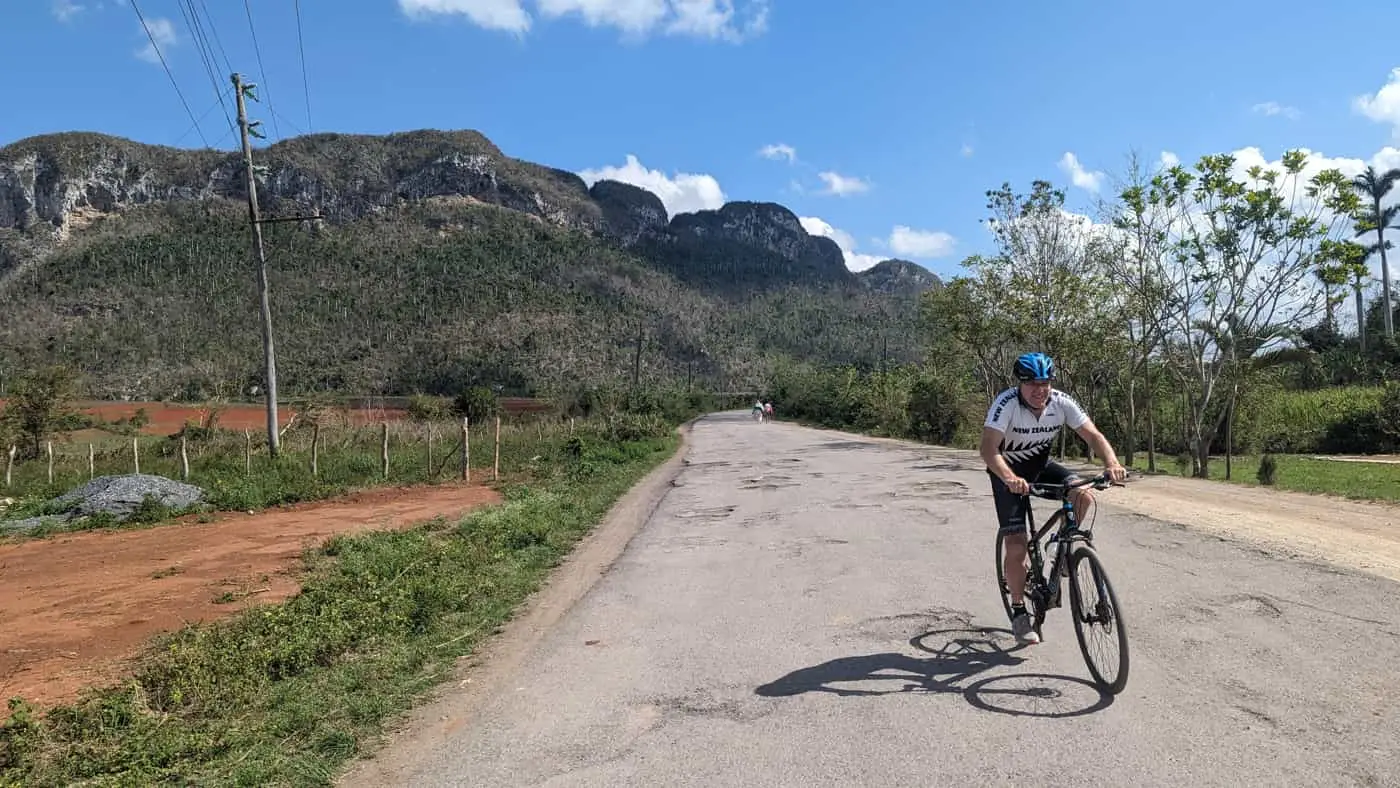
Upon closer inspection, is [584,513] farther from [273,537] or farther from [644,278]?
[644,278]

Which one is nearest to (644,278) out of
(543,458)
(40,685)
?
(543,458)

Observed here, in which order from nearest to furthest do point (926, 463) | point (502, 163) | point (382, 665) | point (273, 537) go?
1. point (382, 665)
2. point (273, 537)
3. point (926, 463)
4. point (502, 163)

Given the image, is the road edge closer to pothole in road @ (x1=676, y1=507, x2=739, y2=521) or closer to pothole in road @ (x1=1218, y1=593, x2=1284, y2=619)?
pothole in road @ (x1=676, y1=507, x2=739, y2=521)

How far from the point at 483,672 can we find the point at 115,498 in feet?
46.3

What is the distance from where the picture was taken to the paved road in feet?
11.0

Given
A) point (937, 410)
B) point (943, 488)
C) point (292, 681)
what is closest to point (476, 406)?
point (937, 410)

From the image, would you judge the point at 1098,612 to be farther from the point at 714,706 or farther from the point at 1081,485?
the point at 714,706

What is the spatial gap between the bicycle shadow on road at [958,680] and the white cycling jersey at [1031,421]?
1314mm

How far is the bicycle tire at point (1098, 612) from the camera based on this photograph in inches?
156

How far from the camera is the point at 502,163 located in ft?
468

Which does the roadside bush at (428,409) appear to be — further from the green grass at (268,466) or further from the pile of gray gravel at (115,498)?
the pile of gray gravel at (115,498)

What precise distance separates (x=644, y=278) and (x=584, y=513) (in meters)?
106

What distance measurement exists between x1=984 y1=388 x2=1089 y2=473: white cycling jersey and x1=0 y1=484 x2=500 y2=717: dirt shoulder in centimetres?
659

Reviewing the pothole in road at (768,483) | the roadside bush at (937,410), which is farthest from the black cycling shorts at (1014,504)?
the roadside bush at (937,410)
